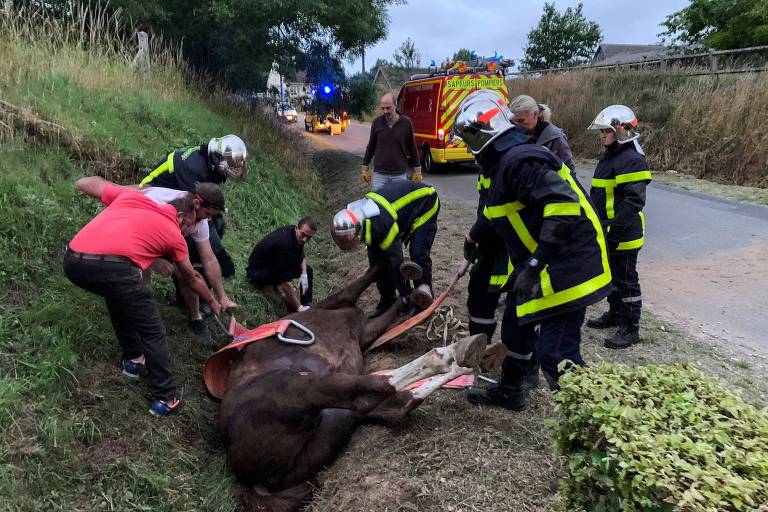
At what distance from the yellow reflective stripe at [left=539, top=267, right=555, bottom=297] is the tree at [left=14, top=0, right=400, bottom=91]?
25.3 ft

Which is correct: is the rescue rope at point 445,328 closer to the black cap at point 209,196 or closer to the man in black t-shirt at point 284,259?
the man in black t-shirt at point 284,259

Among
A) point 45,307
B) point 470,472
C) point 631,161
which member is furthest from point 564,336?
point 45,307

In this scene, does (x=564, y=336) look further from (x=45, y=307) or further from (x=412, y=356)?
(x=45, y=307)

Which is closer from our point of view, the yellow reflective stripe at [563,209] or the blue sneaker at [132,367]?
the yellow reflective stripe at [563,209]

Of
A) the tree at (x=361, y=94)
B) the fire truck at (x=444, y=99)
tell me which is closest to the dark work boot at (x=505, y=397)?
the fire truck at (x=444, y=99)

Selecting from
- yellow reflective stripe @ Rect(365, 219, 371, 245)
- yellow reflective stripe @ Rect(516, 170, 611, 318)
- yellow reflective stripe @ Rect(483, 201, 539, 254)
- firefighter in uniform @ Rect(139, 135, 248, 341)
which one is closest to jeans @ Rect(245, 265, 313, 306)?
firefighter in uniform @ Rect(139, 135, 248, 341)

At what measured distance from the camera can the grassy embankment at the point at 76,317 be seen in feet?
8.80

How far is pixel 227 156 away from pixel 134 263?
1.44m

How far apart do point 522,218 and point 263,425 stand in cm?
183

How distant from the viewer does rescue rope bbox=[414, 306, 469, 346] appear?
161 inches

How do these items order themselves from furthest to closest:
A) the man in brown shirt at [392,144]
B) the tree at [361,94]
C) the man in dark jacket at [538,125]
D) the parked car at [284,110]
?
the parked car at [284,110] → the tree at [361,94] → the man in brown shirt at [392,144] → the man in dark jacket at [538,125]

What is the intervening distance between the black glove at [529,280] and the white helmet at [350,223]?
4.94 feet

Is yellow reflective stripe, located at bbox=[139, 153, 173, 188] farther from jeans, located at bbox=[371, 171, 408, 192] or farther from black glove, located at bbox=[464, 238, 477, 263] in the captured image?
jeans, located at bbox=[371, 171, 408, 192]

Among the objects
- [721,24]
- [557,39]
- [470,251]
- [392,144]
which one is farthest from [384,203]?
[557,39]
